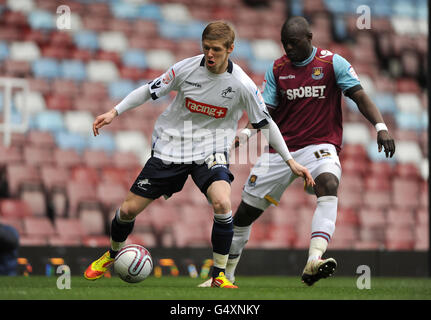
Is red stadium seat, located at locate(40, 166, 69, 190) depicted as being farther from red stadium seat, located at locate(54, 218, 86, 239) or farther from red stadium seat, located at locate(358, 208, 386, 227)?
red stadium seat, located at locate(358, 208, 386, 227)

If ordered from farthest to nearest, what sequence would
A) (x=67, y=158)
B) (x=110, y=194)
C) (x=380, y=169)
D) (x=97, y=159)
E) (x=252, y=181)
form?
1. (x=380, y=169)
2. (x=97, y=159)
3. (x=67, y=158)
4. (x=110, y=194)
5. (x=252, y=181)

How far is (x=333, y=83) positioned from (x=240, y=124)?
5.12 meters

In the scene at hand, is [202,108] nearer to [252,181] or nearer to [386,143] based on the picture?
[252,181]

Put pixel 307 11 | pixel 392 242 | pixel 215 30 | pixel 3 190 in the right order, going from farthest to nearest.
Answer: pixel 307 11, pixel 392 242, pixel 3 190, pixel 215 30

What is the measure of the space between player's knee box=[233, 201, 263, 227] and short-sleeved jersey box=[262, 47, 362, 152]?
60cm

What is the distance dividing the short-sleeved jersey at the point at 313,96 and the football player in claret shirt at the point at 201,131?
0.55 meters

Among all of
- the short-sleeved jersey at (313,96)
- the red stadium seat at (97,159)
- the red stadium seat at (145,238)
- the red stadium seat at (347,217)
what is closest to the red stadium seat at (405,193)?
the red stadium seat at (347,217)

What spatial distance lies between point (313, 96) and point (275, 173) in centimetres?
69

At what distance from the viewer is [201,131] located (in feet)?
18.6

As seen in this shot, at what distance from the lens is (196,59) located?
5.69 meters

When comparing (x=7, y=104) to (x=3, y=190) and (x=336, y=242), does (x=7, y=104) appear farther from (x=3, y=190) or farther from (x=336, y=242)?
(x=336, y=242)

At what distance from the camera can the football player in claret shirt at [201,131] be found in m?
5.55

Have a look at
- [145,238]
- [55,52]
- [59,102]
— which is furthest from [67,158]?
[55,52]
